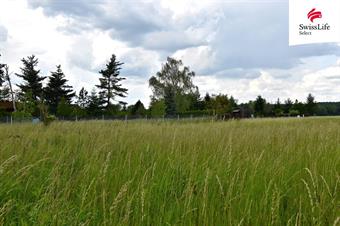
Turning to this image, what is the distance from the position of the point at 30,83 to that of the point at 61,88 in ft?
20.0

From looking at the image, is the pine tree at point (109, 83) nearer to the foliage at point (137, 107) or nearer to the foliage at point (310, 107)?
the foliage at point (137, 107)

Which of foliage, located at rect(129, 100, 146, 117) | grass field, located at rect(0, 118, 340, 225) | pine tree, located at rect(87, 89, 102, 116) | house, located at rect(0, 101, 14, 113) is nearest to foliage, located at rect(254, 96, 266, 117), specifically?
foliage, located at rect(129, 100, 146, 117)

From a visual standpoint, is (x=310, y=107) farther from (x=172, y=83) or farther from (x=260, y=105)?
(x=172, y=83)

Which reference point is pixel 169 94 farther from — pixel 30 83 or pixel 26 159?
pixel 26 159

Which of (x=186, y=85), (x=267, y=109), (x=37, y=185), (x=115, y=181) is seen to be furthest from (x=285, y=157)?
Result: (x=267, y=109)

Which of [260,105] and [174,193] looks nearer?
[174,193]

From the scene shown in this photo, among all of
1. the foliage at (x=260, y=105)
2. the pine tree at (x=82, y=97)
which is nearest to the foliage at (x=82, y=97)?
the pine tree at (x=82, y=97)

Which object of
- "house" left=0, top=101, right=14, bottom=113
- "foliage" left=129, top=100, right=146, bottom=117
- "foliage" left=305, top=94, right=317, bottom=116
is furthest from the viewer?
"foliage" left=305, top=94, right=317, bottom=116

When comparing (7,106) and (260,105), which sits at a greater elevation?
(260,105)

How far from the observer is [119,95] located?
2537 inches

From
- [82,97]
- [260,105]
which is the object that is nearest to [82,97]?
[82,97]

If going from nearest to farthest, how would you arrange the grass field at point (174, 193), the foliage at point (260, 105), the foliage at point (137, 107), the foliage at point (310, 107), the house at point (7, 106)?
the grass field at point (174, 193), the house at point (7, 106), the foliage at point (137, 107), the foliage at point (260, 105), the foliage at point (310, 107)

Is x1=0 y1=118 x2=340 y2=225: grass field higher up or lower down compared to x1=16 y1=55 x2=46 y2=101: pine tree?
lower down

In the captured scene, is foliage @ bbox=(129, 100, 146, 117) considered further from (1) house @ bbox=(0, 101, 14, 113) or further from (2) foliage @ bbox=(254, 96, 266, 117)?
(2) foliage @ bbox=(254, 96, 266, 117)
